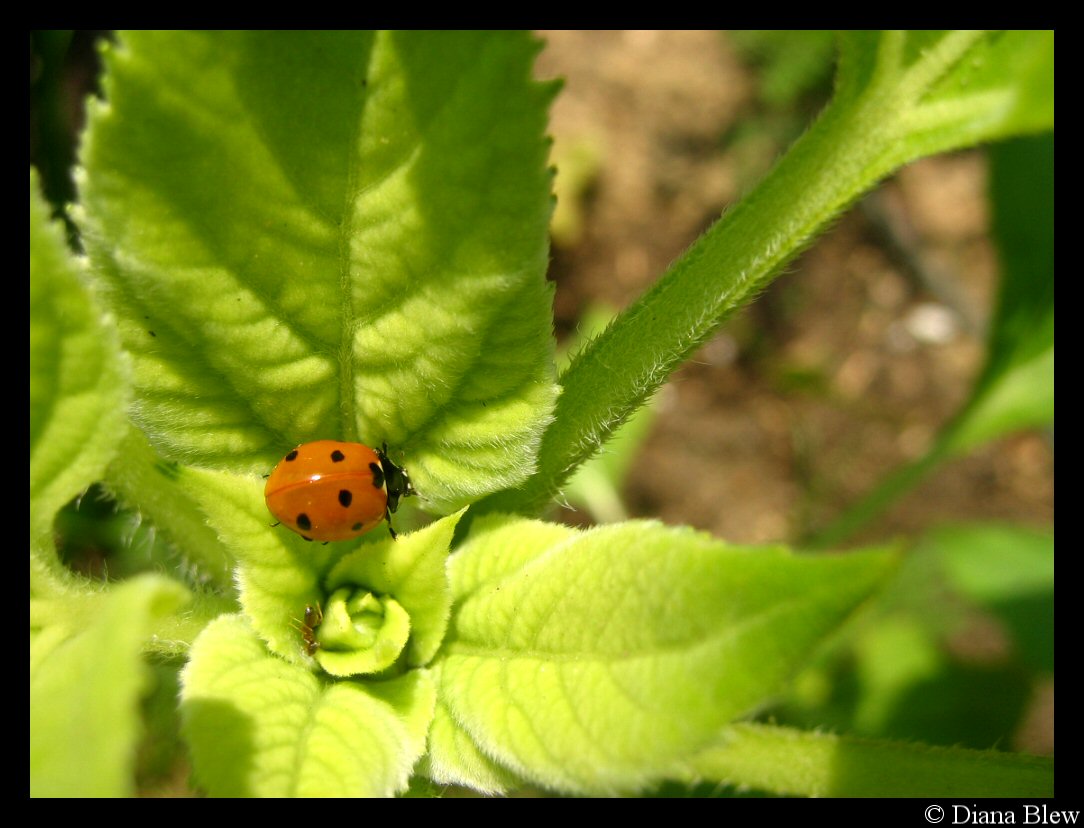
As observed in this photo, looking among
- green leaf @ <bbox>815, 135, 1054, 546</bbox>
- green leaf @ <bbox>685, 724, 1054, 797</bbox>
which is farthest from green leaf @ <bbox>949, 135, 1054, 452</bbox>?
green leaf @ <bbox>685, 724, 1054, 797</bbox>

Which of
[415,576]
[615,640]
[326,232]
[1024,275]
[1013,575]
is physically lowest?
[615,640]

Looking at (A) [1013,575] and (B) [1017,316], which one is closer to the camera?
(B) [1017,316]

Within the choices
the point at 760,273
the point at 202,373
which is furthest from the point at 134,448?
the point at 760,273

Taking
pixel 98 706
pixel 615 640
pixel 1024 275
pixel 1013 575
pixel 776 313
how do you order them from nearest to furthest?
1. pixel 98 706
2. pixel 615 640
3. pixel 1024 275
4. pixel 1013 575
5. pixel 776 313

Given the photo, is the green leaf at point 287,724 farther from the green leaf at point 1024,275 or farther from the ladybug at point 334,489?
the green leaf at point 1024,275

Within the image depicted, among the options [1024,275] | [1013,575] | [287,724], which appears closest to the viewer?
[287,724]

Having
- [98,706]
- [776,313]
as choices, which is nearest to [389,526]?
[98,706]

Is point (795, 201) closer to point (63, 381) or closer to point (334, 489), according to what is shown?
point (334, 489)
